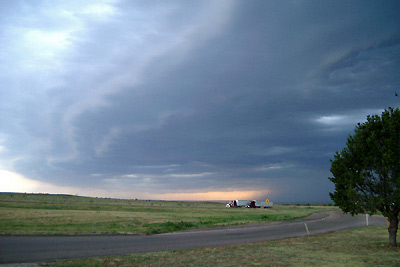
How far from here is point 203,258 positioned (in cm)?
1398

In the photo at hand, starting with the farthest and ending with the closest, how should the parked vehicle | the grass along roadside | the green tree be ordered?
the parked vehicle → the green tree → the grass along roadside

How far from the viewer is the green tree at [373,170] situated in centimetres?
1548

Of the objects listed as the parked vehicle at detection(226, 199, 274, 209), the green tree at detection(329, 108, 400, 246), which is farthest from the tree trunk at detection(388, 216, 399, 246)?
the parked vehicle at detection(226, 199, 274, 209)

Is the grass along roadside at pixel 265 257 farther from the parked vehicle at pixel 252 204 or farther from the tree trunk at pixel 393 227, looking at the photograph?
the parked vehicle at pixel 252 204

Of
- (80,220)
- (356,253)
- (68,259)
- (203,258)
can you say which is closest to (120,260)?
(68,259)

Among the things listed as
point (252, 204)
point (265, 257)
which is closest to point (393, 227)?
point (265, 257)

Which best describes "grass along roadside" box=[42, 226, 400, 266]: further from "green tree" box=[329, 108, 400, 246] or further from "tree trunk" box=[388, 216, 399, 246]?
"green tree" box=[329, 108, 400, 246]

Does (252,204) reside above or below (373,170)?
below

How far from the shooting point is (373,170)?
54.4ft

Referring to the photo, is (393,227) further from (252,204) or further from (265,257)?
(252,204)

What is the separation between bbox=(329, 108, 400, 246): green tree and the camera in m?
15.5

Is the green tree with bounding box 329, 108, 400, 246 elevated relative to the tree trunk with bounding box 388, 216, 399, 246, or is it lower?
elevated

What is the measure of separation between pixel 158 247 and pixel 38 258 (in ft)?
21.0

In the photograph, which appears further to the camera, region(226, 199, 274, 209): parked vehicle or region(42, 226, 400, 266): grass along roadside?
region(226, 199, 274, 209): parked vehicle
